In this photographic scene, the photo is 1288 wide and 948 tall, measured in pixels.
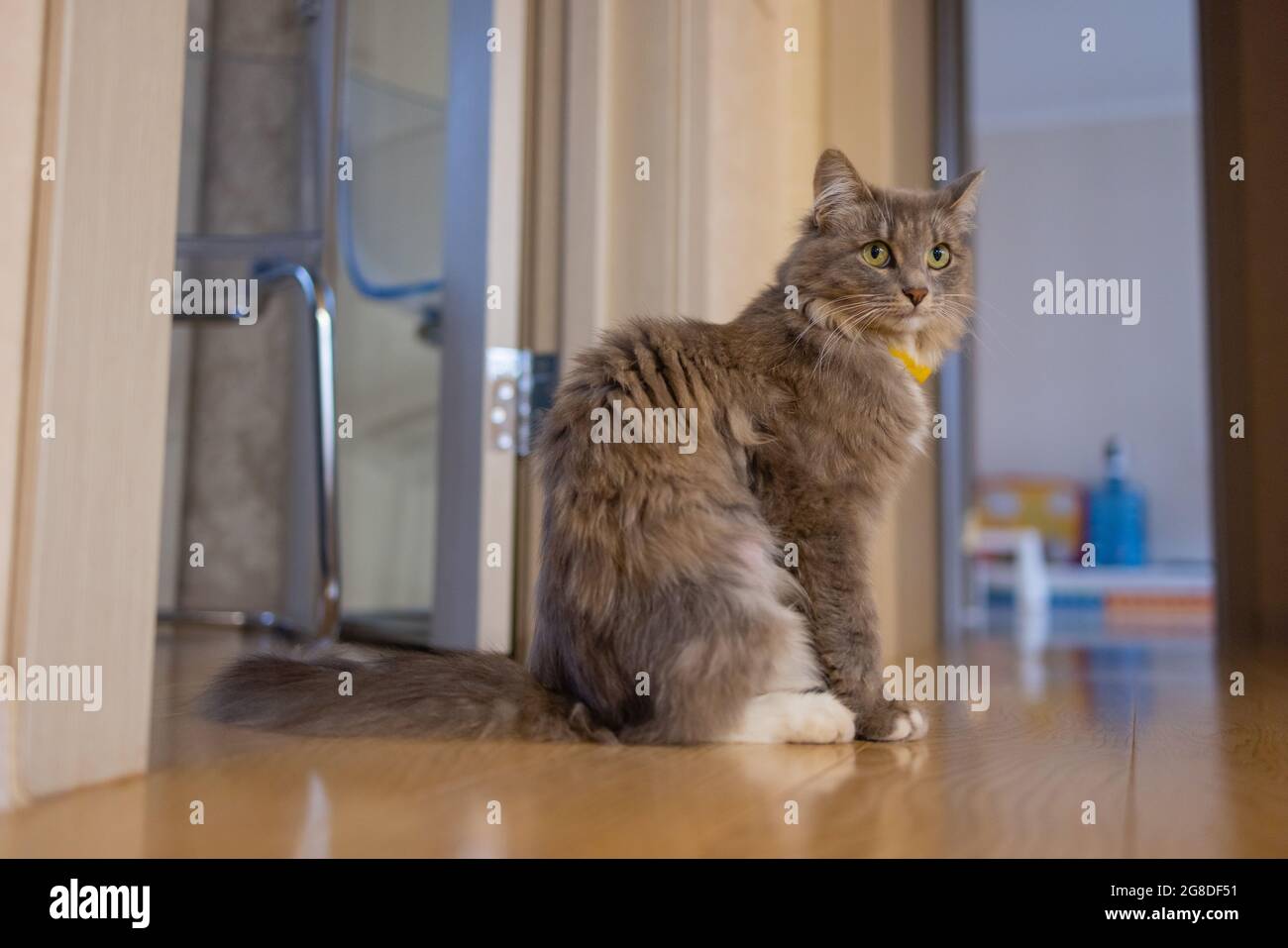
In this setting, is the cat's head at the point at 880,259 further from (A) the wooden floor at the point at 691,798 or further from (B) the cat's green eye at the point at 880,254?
(A) the wooden floor at the point at 691,798

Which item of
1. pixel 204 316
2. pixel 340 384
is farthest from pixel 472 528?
pixel 340 384

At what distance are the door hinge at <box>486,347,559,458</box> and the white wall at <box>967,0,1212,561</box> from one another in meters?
5.11

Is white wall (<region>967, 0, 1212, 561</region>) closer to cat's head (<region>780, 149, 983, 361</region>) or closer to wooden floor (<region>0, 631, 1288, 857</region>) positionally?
cat's head (<region>780, 149, 983, 361</region>)

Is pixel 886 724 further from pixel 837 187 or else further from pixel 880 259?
pixel 837 187

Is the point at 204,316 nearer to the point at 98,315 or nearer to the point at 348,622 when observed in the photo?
the point at 348,622

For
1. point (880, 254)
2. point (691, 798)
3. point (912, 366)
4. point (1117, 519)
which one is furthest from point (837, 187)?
point (1117, 519)

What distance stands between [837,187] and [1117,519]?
19.5ft

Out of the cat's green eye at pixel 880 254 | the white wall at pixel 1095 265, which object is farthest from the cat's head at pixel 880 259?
the white wall at pixel 1095 265

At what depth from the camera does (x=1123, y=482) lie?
6.88 m

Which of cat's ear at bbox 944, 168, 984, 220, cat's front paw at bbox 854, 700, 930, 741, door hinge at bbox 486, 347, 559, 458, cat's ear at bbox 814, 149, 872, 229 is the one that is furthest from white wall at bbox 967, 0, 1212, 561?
cat's front paw at bbox 854, 700, 930, 741

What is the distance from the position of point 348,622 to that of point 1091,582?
4.68 metres

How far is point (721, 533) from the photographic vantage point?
1310 millimetres

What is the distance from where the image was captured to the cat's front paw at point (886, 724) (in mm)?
1364

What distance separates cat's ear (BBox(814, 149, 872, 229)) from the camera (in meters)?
1.52
